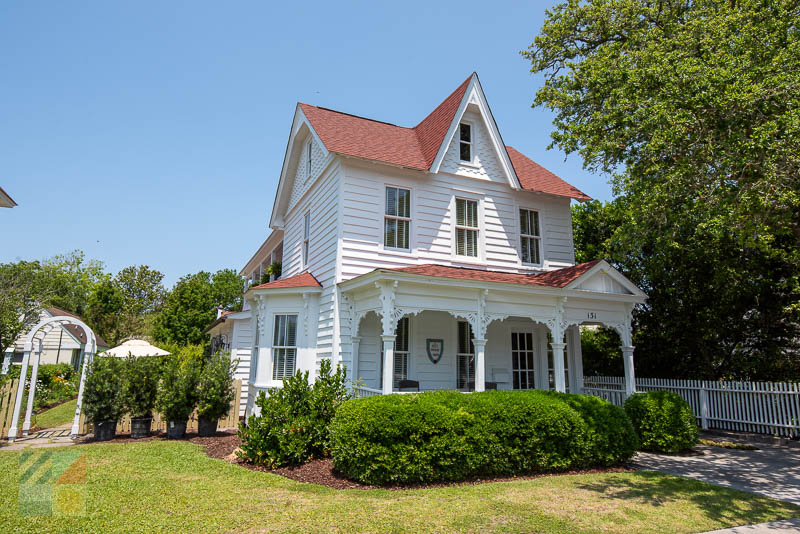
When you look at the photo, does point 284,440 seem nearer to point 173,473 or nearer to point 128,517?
point 173,473

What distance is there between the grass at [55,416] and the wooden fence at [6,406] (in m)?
1.79

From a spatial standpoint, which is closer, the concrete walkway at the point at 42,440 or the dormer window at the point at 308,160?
the concrete walkway at the point at 42,440

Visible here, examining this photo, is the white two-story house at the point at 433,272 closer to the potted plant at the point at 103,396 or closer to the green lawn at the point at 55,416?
the potted plant at the point at 103,396

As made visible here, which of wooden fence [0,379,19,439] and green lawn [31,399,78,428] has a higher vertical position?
wooden fence [0,379,19,439]

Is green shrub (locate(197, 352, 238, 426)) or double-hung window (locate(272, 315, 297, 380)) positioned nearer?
green shrub (locate(197, 352, 238, 426))

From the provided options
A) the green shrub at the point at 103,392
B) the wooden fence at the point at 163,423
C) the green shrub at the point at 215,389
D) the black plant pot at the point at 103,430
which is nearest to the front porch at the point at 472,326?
the green shrub at the point at 215,389

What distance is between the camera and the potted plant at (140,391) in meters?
12.0

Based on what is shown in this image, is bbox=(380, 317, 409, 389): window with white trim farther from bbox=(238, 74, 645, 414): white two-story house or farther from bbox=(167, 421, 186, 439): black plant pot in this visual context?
bbox=(167, 421, 186, 439): black plant pot

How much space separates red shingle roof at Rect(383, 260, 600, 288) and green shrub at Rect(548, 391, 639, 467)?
323 centimetres

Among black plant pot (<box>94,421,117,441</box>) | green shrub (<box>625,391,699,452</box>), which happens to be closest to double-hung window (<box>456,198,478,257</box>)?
green shrub (<box>625,391,699,452</box>)

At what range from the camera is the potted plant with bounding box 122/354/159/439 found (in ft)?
39.3

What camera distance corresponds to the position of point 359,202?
41.7ft

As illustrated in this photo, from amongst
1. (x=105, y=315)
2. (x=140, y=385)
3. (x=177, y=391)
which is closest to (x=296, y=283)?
(x=177, y=391)

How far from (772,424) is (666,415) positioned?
159 inches
